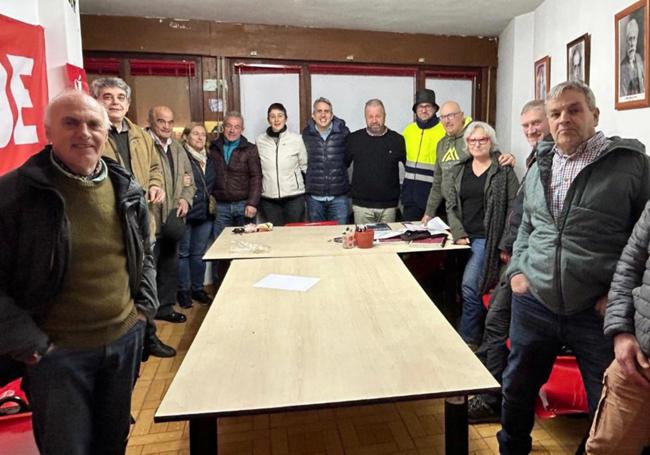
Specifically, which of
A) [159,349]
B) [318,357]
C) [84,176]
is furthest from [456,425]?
[159,349]

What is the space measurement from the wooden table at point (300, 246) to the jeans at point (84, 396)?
3.92 feet

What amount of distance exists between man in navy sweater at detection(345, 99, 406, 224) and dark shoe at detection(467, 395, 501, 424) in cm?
202

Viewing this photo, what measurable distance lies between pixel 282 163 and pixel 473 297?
6.54 ft

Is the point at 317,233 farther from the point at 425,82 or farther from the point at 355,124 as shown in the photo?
the point at 425,82

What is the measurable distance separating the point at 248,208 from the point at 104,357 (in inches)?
108

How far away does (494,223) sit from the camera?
2619 mm

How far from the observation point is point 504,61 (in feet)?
14.8

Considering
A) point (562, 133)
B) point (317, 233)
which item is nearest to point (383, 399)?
point (562, 133)

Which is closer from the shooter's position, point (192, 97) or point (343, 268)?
point (343, 268)

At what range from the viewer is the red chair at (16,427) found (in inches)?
61.6

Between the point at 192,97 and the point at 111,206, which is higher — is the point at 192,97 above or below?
above

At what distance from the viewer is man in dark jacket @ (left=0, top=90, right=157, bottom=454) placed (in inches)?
47.7

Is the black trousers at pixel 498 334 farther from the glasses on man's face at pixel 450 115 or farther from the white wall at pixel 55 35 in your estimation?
the white wall at pixel 55 35

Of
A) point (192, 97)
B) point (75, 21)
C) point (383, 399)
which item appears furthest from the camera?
point (192, 97)
